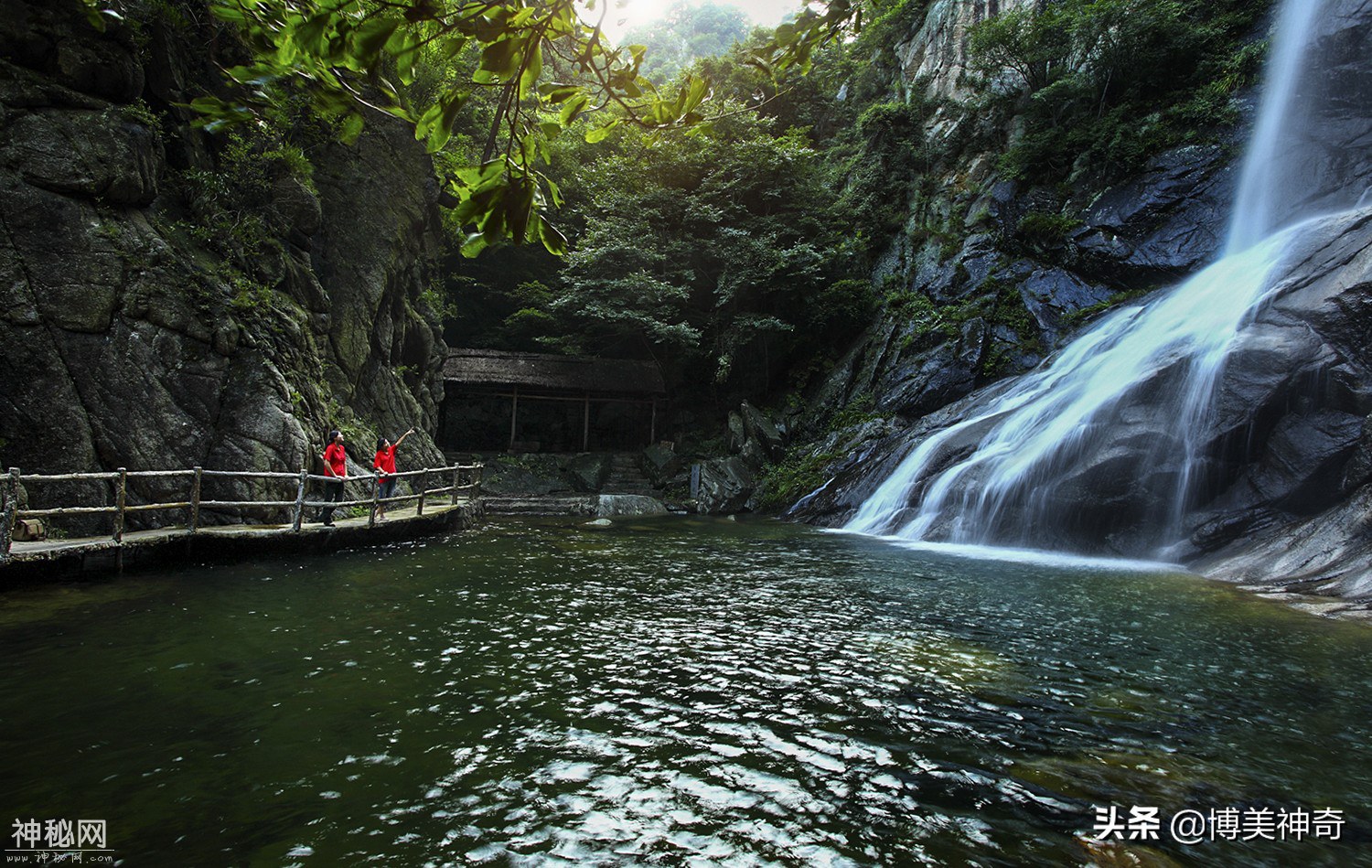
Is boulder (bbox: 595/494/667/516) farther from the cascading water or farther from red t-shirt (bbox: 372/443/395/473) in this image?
red t-shirt (bbox: 372/443/395/473)

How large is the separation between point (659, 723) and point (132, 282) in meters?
11.4

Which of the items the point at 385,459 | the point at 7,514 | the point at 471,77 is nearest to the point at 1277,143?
the point at 471,77

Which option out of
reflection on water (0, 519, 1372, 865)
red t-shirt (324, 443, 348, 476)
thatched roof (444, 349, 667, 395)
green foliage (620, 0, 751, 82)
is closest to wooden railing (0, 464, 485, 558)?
red t-shirt (324, 443, 348, 476)

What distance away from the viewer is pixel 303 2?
1973mm

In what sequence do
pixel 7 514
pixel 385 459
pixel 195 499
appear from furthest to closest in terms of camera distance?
pixel 385 459 < pixel 195 499 < pixel 7 514

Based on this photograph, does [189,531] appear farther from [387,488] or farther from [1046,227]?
[1046,227]

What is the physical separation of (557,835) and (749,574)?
6.72m

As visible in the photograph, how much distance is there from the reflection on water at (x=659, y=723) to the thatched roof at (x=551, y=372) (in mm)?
19063

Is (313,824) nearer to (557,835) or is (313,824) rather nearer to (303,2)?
(557,835)

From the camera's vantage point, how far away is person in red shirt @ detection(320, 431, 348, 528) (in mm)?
10938

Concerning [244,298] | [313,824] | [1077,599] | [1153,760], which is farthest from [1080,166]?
[313,824]

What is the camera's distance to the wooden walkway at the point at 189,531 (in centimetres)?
700

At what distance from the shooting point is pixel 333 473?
37.1 feet

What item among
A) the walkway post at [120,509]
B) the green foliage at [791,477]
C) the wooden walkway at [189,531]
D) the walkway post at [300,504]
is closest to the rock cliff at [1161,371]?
the green foliage at [791,477]
